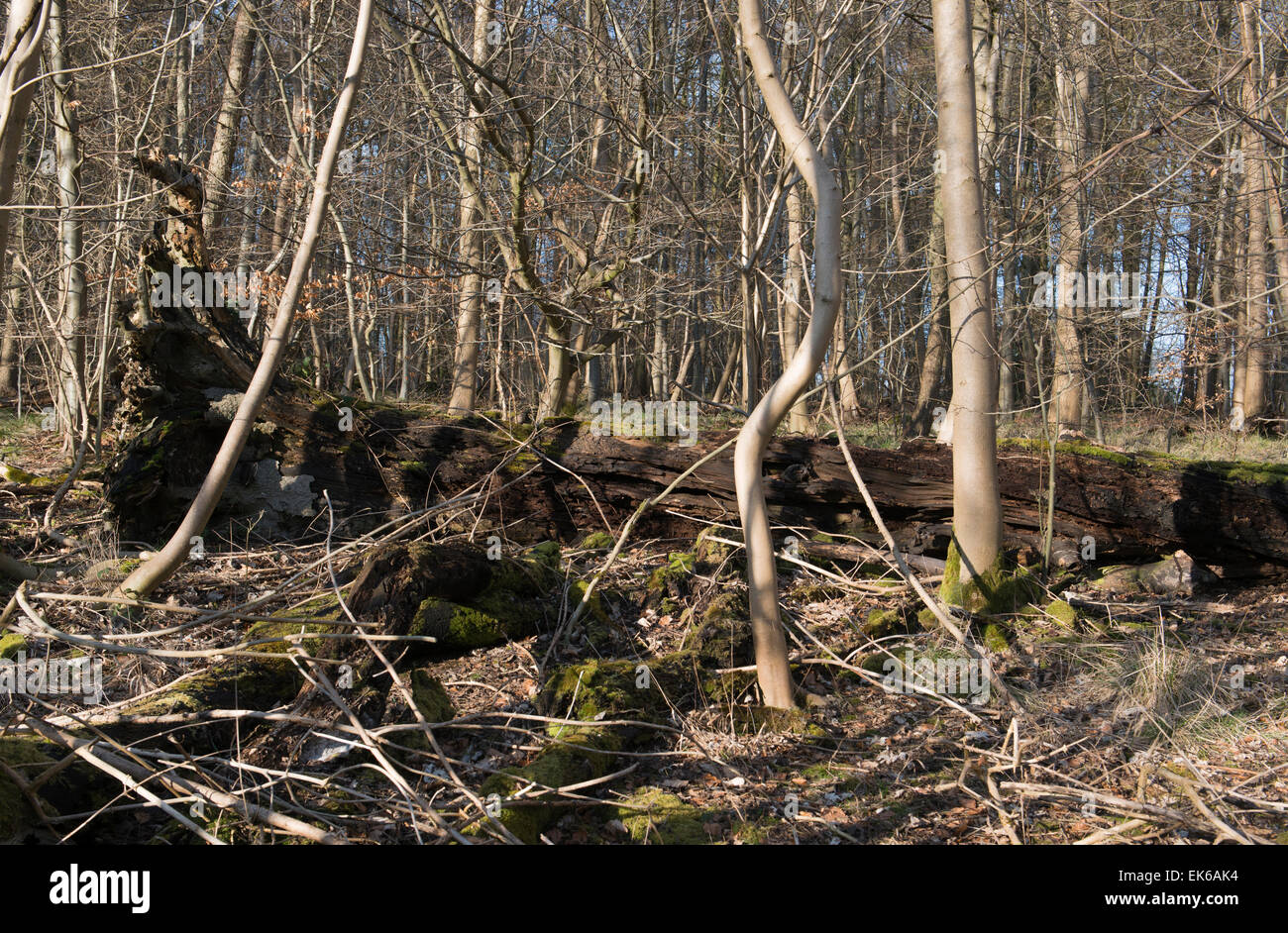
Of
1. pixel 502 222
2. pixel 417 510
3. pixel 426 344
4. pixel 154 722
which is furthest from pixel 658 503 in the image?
pixel 426 344

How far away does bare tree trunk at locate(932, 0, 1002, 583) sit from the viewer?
18.8ft

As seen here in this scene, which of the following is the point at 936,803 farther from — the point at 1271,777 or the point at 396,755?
the point at 396,755

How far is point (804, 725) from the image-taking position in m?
4.54

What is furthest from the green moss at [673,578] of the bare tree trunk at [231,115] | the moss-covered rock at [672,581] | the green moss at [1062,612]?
the bare tree trunk at [231,115]

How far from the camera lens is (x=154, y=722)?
371 cm

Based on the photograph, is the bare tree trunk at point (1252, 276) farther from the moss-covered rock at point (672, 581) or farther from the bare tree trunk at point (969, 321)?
the moss-covered rock at point (672, 581)

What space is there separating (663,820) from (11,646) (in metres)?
4.14

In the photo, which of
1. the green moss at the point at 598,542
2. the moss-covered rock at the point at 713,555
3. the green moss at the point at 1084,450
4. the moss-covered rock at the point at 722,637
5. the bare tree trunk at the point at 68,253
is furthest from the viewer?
the bare tree trunk at the point at 68,253

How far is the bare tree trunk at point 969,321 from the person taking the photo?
5.73 m

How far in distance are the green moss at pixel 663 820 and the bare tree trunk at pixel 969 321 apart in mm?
3056

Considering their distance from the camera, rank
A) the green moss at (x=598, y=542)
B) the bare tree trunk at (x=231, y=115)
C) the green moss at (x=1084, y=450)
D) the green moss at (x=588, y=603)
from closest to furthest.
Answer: the green moss at (x=588, y=603) → the green moss at (x=1084, y=450) → the green moss at (x=598, y=542) → the bare tree trunk at (x=231, y=115)

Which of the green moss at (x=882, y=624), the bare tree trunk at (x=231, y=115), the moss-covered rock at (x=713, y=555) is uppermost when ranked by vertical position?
the bare tree trunk at (x=231, y=115)

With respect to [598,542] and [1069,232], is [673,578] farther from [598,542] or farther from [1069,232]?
[1069,232]

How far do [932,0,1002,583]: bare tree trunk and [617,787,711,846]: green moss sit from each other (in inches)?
120
